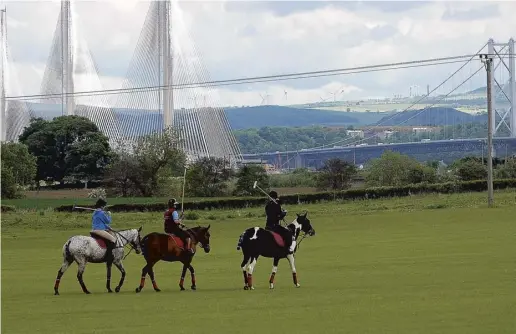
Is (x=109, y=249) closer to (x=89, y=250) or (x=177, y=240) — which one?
(x=89, y=250)

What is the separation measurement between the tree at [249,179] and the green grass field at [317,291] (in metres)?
31.2

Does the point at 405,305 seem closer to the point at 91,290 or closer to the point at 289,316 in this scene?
the point at 289,316

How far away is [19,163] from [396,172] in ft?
80.1

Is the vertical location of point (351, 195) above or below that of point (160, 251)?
above

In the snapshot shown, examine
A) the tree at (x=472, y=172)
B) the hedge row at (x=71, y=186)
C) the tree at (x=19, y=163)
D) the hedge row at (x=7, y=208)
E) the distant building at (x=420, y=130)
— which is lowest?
the hedge row at (x=7, y=208)

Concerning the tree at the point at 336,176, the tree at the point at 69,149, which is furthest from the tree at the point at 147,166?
the tree at the point at 336,176

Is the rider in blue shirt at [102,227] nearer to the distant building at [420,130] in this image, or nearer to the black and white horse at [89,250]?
the black and white horse at [89,250]

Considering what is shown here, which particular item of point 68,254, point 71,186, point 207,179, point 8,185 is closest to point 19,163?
point 8,185

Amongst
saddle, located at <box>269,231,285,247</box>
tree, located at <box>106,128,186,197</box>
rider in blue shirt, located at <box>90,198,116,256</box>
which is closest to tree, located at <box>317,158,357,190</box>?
tree, located at <box>106,128,186,197</box>

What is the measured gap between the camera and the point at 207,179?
235 ft

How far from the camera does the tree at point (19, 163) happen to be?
237 feet

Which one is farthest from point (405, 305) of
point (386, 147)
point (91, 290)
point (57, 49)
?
point (386, 147)

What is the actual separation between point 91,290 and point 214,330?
20.6ft

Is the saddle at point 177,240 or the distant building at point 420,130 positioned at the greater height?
the distant building at point 420,130
